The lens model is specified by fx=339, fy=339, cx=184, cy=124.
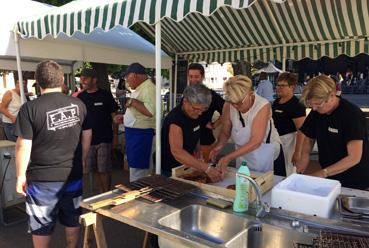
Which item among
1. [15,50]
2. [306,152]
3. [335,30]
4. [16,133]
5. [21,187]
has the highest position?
[335,30]

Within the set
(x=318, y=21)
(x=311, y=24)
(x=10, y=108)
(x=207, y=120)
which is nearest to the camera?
(x=207, y=120)

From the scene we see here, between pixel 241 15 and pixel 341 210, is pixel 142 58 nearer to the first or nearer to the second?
pixel 241 15

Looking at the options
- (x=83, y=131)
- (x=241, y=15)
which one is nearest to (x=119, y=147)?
(x=241, y=15)

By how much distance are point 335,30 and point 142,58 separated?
3096 millimetres

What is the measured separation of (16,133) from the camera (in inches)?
87.3

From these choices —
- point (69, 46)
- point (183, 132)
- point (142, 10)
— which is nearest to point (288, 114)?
point (183, 132)

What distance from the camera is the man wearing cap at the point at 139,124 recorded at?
3617 millimetres

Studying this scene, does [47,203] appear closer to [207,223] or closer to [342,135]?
[207,223]

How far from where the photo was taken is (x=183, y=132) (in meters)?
2.49

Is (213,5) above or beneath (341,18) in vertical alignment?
beneath

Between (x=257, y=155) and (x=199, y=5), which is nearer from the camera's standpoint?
(x=199, y=5)

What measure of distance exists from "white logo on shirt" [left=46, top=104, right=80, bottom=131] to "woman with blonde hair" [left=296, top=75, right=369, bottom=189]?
159cm

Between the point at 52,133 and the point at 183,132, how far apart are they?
907mm

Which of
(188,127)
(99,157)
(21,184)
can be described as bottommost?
(99,157)
